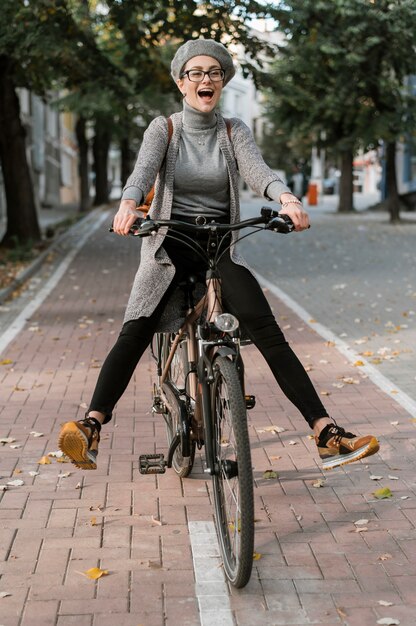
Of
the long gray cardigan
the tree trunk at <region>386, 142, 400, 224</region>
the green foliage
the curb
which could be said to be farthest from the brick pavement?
the tree trunk at <region>386, 142, 400, 224</region>

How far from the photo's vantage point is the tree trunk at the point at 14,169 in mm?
21297

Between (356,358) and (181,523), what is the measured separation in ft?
15.5

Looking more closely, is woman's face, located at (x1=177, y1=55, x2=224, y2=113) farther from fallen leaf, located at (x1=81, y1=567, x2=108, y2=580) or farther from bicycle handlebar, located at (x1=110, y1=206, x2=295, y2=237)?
fallen leaf, located at (x1=81, y1=567, x2=108, y2=580)

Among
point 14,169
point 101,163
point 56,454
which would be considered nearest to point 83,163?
point 101,163

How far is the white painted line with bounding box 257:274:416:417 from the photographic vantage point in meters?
7.62

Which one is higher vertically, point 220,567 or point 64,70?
point 64,70

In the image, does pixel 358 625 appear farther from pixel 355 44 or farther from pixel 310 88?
pixel 310 88

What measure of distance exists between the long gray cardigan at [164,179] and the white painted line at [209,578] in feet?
3.18

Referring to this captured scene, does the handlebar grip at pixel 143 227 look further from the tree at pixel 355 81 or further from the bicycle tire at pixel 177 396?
the tree at pixel 355 81

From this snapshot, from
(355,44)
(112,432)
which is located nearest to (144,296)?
(112,432)

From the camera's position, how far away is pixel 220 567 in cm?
438

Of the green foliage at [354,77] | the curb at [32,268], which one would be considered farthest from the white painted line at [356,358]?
the green foliage at [354,77]

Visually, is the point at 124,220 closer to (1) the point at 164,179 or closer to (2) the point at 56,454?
(1) the point at 164,179

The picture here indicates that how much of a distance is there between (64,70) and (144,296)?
640 inches
